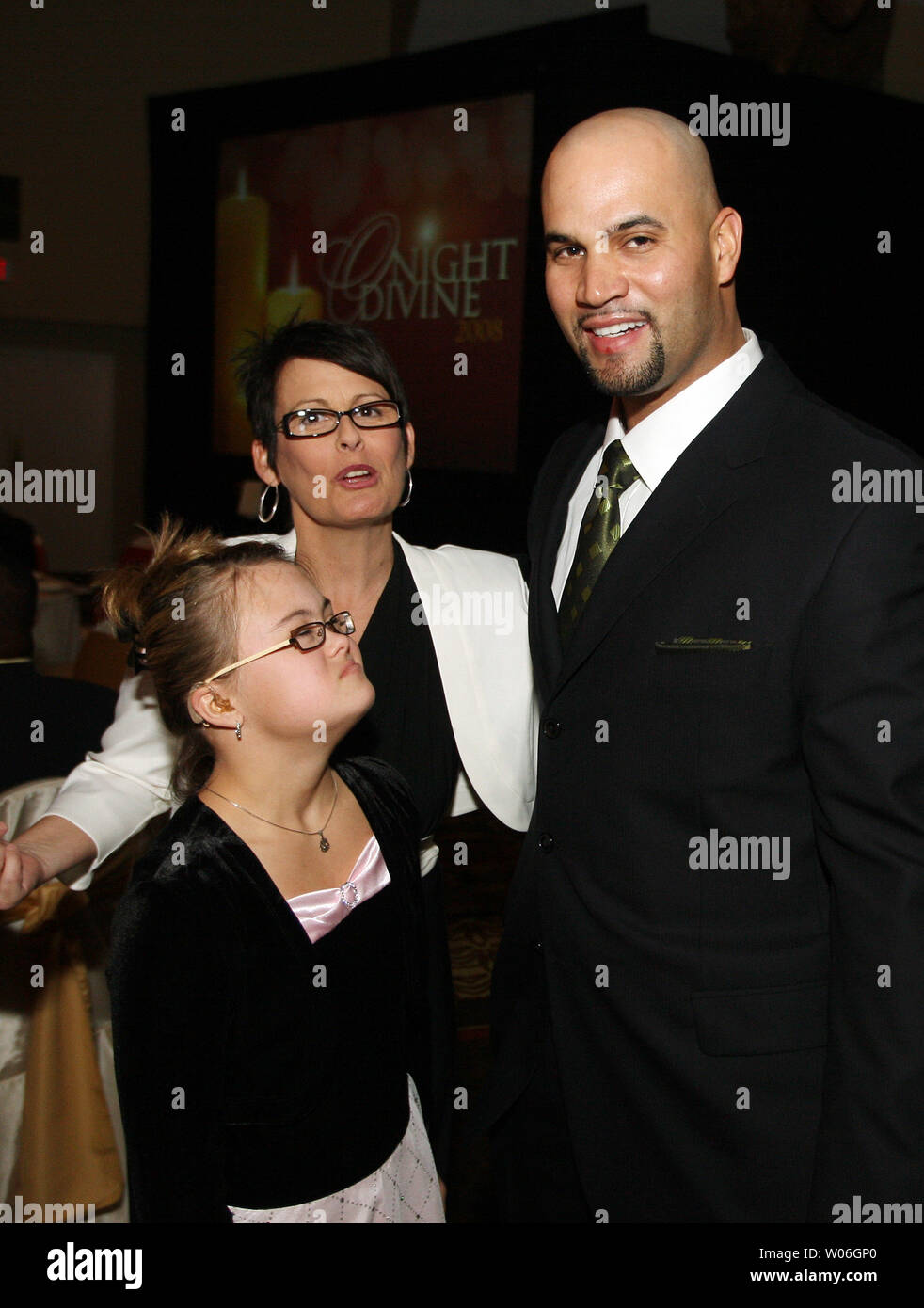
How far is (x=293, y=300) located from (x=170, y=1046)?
27.8ft

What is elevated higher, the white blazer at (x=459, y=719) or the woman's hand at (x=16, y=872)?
the white blazer at (x=459, y=719)

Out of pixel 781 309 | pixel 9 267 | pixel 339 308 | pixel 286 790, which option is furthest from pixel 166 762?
pixel 9 267

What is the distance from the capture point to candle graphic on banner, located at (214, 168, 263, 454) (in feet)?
32.0

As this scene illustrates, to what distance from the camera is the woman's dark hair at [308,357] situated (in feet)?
6.40

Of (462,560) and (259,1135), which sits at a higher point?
(462,560)

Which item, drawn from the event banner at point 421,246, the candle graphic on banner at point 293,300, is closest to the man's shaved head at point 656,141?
the event banner at point 421,246

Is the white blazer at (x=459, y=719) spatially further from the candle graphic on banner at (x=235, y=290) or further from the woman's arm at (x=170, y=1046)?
the candle graphic on banner at (x=235, y=290)

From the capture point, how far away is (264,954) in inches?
59.5

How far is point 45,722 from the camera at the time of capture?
266 cm

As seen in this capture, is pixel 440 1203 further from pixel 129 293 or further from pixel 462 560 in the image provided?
pixel 129 293

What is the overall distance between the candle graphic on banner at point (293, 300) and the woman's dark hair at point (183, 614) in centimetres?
750

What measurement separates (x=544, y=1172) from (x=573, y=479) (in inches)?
43.0

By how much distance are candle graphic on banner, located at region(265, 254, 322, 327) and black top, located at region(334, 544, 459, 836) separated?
7.27 metres
